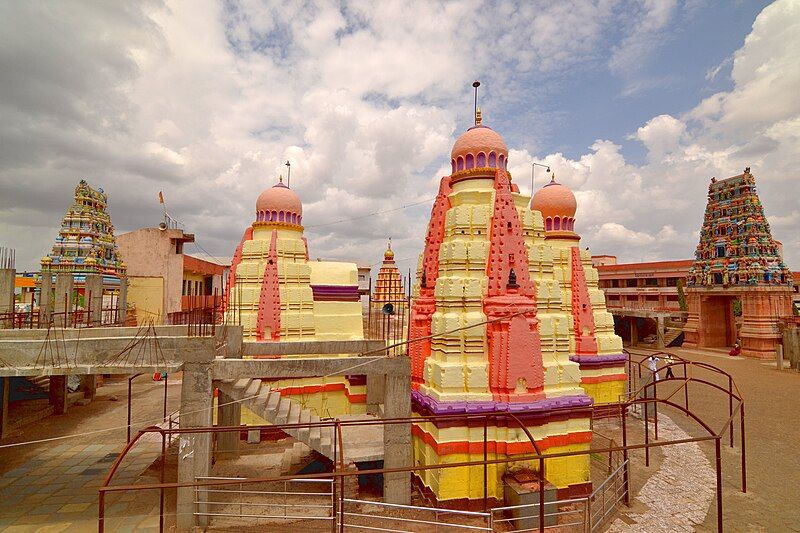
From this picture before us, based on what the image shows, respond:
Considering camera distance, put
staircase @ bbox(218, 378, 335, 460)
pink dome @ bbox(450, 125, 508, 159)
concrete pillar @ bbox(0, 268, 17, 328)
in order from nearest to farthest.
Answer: staircase @ bbox(218, 378, 335, 460) < pink dome @ bbox(450, 125, 508, 159) < concrete pillar @ bbox(0, 268, 17, 328)

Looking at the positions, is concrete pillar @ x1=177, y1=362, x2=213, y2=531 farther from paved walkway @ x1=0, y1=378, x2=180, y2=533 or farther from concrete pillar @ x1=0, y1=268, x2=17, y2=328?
concrete pillar @ x1=0, y1=268, x2=17, y2=328

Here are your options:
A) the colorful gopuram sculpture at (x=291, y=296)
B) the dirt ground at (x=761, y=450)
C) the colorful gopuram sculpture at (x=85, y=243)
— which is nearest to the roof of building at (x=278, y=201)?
the colorful gopuram sculpture at (x=291, y=296)

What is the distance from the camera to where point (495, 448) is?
41.8 ft

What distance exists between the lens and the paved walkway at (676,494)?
1167 cm

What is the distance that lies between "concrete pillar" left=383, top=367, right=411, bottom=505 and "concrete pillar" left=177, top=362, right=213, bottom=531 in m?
4.96

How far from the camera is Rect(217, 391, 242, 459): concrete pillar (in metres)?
16.5

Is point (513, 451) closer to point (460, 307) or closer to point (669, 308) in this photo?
point (460, 307)

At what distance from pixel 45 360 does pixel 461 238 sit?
1226 cm

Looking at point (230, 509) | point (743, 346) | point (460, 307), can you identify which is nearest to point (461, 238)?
point (460, 307)

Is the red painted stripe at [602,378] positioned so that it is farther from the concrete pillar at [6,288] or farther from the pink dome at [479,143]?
the concrete pillar at [6,288]

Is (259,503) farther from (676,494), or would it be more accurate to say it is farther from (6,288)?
(6,288)

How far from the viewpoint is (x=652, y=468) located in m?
15.6

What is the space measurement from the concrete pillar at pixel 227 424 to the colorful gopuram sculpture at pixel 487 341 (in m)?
7.36

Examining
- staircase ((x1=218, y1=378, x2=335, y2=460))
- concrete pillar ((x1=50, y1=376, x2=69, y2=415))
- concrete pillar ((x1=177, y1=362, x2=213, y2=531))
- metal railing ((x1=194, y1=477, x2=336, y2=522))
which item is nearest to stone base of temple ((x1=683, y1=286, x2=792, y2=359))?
staircase ((x1=218, y1=378, x2=335, y2=460))
